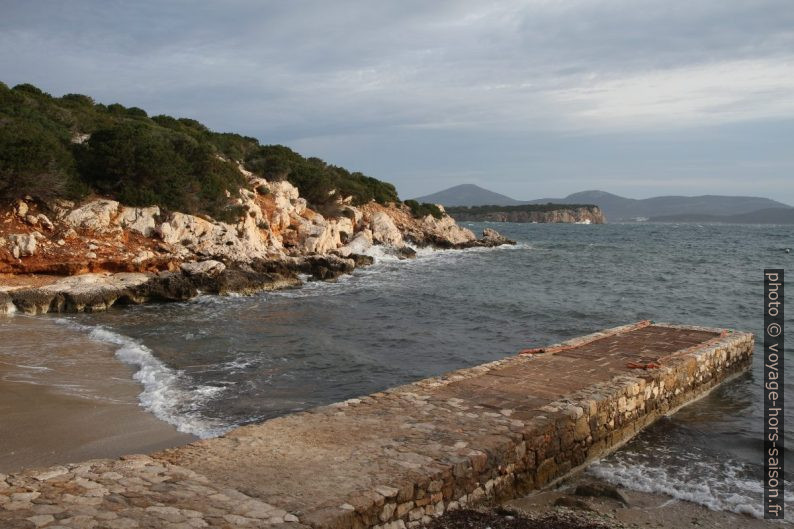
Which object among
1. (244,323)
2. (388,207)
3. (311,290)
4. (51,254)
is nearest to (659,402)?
(244,323)

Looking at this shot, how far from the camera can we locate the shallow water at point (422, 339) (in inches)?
335

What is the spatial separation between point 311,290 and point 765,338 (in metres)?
16.0

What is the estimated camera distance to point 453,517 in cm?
568

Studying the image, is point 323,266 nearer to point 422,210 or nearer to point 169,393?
point 169,393

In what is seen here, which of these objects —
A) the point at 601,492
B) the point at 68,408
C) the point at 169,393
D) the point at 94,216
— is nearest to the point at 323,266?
the point at 94,216

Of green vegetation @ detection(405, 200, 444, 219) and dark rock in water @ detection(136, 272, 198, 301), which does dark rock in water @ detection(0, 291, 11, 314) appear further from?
green vegetation @ detection(405, 200, 444, 219)

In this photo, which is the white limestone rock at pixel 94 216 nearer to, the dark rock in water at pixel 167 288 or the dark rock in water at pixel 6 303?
the dark rock in water at pixel 167 288

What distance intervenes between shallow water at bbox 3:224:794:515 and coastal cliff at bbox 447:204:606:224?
119878 mm

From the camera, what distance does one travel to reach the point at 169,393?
10.4 m

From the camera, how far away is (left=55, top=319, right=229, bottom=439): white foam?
888 centimetres

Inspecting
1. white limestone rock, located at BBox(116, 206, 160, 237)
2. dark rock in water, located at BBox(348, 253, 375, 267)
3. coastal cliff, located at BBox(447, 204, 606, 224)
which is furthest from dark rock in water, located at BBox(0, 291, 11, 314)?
coastal cliff, located at BBox(447, 204, 606, 224)

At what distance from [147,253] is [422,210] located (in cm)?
3184

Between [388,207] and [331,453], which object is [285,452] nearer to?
[331,453]

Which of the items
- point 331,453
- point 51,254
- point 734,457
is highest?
point 51,254
